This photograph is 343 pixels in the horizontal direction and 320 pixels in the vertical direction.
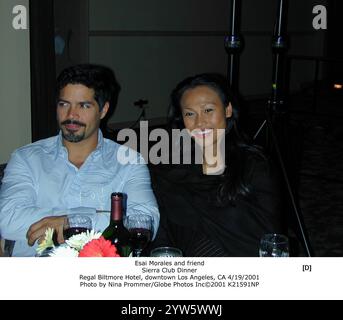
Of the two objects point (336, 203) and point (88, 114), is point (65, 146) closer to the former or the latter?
point (88, 114)

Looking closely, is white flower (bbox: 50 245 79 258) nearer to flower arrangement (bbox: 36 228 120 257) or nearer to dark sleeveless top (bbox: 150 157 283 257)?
flower arrangement (bbox: 36 228 120 257)

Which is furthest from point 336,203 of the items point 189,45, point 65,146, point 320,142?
point 189,45

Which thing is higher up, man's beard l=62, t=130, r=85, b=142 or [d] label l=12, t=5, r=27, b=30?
[d] label l=12, t=5, r=27, b=30

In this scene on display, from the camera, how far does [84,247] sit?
1049mm

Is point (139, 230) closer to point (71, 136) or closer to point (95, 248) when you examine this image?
point (95, 248)

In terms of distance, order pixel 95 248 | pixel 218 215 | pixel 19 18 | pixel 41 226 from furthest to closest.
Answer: pixel 19 18 → pixel 218 215 → pixel 41 226 → pixel 95 248

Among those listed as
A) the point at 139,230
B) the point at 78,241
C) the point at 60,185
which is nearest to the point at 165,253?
the point at 139,230

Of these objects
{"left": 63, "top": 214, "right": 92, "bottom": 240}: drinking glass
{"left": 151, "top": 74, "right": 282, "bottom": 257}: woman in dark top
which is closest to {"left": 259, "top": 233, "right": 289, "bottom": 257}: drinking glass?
{"left": 151, "top": 74, "right": 282, "bottom": 257}: woman in dark top

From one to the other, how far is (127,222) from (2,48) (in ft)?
5.17

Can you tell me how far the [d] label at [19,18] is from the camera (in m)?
2.54

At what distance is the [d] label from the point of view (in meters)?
2.54

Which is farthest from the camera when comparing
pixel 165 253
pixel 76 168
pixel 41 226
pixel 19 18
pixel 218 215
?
pixel 19 18

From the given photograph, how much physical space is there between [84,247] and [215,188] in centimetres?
73

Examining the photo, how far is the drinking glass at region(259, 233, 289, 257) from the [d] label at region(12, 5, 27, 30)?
180cm
